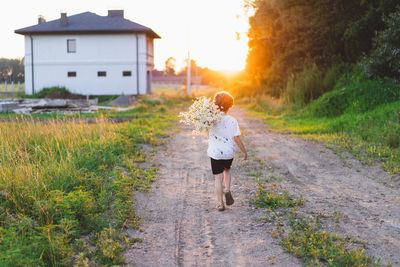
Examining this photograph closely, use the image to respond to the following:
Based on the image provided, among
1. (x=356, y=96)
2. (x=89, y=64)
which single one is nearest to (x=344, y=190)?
(x=356, y=96)

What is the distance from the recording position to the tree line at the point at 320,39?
14.7 m

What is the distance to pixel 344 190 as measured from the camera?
6773 millimetres

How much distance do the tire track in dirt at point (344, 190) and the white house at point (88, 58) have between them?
81.6 ft

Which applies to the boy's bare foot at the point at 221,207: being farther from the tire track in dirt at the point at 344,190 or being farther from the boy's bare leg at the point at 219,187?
the tire track in dirt at the point at 344,190

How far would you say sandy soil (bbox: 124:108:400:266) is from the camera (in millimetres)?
4238

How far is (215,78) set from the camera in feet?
293

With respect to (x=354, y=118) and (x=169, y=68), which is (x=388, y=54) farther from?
(x=169, y=68)

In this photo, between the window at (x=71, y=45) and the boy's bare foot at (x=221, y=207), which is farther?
the window at (x=71, y=45)

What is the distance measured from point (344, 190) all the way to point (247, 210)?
6.99ft

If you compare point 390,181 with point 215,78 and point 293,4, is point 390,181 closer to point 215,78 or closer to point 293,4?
point 293,4

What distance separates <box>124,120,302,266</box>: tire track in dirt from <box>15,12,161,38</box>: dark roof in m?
28.0

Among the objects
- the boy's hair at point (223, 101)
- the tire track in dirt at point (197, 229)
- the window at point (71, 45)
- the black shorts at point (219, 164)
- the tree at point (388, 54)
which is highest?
the window at point (71, 45)

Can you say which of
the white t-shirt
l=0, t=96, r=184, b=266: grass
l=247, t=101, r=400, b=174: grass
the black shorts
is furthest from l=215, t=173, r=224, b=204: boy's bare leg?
l=247, t=101, r=400, b=174: grass

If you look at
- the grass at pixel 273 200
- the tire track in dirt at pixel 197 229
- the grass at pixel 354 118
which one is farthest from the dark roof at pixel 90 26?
the grass at pixel 273 200
